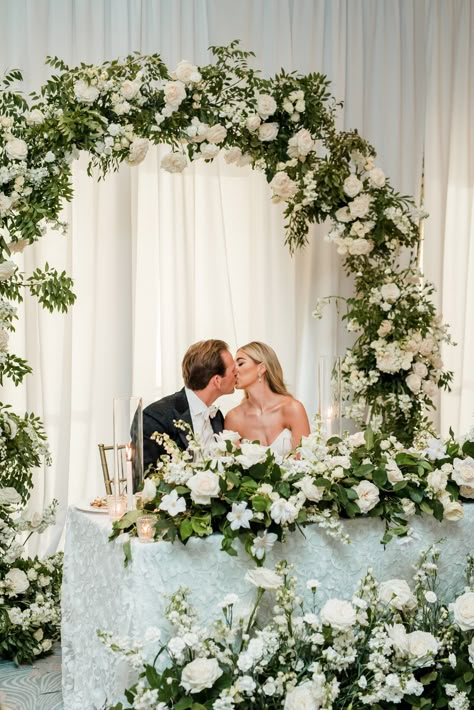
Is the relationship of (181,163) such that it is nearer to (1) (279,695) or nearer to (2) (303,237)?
(2) (303,237)

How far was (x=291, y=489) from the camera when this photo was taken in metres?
2.78

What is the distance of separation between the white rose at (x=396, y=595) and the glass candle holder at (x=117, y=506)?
89 cm

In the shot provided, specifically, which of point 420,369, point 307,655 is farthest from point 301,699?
point 420,369

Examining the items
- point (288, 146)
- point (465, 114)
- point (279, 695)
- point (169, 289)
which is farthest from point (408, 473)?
point (465, 114)

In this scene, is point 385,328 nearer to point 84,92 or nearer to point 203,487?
point 84,92

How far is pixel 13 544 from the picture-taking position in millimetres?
4246

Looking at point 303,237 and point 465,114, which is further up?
point 465,114

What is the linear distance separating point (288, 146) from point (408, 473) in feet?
8.29

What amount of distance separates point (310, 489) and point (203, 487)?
344 mm

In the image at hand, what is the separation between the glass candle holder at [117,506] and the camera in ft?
9.75

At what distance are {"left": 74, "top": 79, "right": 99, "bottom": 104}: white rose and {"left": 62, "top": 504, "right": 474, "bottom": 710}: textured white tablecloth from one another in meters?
2.06

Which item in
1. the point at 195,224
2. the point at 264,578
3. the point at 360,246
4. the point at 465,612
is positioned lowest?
the point at 465,612

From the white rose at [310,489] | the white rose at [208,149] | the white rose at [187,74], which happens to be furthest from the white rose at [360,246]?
the white rose at [310,489]

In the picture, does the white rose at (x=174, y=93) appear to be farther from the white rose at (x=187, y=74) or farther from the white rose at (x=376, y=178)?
the white rose at (x=376, y=178)
